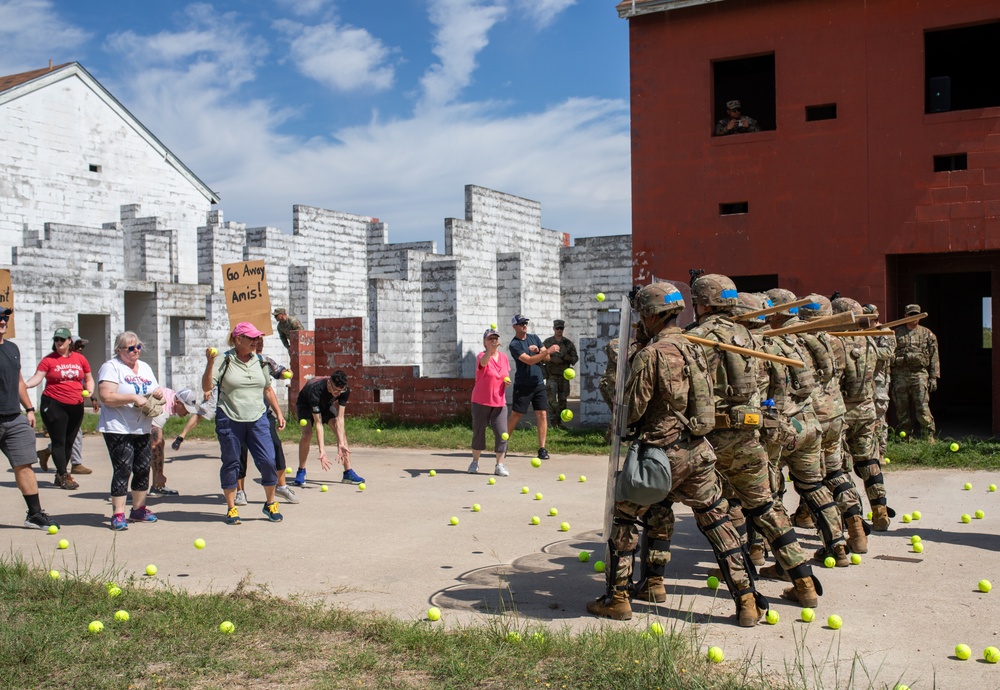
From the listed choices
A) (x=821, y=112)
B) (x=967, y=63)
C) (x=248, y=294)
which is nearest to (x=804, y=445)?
(x=248, y=294)

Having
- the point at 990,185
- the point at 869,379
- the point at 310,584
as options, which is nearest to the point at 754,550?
the point at 869,379

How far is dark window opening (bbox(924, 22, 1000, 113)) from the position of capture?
1631 centimetres

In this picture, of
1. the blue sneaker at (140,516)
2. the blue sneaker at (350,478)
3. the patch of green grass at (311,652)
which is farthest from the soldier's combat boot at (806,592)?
the blue sneaker at (350,478)

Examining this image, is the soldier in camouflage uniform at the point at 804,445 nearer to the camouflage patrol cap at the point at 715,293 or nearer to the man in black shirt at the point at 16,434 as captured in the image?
the camouflage patrol cap at the point at 715,293

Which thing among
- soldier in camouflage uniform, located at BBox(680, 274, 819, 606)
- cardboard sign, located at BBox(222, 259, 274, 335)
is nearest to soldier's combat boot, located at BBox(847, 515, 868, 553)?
soldier in camouflage uniform, located at BBox(680, 274, 819, 606)

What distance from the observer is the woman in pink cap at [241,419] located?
8672 mm

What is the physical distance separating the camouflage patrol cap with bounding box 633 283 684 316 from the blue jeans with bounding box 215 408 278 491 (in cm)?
453

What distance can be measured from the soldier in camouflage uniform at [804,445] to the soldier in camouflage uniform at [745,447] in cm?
64

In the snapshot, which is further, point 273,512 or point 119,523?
point 273,512

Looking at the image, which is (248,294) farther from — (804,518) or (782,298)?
(804,518)

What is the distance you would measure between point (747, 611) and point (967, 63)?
52.6 ft

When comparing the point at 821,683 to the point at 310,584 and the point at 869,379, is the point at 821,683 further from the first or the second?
the point at 869,379

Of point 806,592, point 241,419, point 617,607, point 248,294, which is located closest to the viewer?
point 617,607

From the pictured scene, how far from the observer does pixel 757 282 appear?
16.3m
